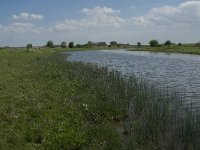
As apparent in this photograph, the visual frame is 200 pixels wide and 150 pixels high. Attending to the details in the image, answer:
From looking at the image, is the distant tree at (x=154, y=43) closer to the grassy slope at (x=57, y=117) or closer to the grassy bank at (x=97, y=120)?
the grassy slope at (x=57, y=117)

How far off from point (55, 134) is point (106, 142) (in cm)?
203

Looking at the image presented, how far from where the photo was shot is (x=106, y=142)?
12227 millimetres

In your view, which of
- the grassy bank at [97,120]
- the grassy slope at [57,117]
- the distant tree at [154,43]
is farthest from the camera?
the distant tree at [154,43]

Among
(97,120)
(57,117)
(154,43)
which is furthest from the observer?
→ (154,43)

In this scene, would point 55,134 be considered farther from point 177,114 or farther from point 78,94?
point 78,94

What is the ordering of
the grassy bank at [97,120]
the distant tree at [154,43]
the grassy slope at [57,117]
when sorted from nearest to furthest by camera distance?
the grassy bank at [97,120]
the grassy slope at [57,117]
the distant tree at [154,43]

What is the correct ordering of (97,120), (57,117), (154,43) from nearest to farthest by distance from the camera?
1. (97,120)
2. (57,117)
3. (154,43)

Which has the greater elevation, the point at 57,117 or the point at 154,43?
the point at 57,117

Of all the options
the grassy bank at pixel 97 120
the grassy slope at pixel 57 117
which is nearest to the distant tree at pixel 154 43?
the grassy slope at pixel 57 117

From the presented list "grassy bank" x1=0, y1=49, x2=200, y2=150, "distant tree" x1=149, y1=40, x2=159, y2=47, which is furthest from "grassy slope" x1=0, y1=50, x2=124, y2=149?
"distant tree" x1=149, y1=40, x2=159, y2=47

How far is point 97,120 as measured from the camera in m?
15.7

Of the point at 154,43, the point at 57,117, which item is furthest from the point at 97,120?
the point at 154,43

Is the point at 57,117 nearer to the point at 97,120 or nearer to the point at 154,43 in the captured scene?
the point at 97,120

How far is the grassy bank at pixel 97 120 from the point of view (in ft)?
40.0
